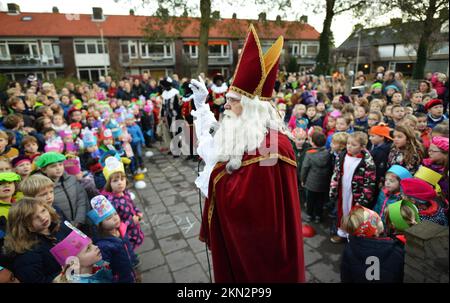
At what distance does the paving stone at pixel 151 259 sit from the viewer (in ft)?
Answer: 12.2

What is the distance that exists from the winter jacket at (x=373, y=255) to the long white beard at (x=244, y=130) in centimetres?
123

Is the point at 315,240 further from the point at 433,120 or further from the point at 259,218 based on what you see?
the point at 433,120

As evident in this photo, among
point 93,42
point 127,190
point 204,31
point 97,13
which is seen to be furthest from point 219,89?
point 97,13

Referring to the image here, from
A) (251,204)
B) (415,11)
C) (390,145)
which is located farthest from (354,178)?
(415,11)

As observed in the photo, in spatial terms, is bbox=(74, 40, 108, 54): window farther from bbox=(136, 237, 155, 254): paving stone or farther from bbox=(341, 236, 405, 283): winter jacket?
bbox=(341, 236, 405, 283): winter jacket

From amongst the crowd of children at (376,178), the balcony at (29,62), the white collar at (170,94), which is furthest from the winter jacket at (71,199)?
the balcony at (29,62)

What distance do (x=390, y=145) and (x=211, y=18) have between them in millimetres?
14266

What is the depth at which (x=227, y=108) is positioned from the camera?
2582 millimetres

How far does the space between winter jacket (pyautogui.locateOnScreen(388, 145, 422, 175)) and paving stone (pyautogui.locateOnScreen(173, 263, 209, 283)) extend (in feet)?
9.73

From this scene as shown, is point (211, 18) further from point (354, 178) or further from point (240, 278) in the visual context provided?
point (240, 278)

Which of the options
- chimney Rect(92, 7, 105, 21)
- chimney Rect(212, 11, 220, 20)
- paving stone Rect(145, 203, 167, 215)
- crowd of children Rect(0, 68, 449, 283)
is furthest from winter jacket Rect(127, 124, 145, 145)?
chimney Rect(92, 7, 105, 21)

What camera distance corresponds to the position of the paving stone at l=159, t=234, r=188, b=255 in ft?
13.4
